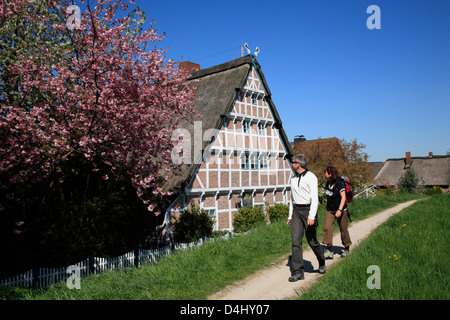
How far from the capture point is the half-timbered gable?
1672 cm

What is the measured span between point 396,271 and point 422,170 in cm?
5161

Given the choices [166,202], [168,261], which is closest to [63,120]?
[168,261]

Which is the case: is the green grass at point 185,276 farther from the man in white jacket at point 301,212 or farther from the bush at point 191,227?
the bush at point 191,227

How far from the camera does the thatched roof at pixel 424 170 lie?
4656cm

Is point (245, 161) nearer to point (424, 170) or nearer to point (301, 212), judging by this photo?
point (301, 212)

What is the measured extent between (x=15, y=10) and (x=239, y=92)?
12.2 meters

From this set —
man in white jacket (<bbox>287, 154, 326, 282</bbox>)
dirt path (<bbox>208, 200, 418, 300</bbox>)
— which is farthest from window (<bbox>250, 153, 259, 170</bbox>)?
man in white jacket (<bbox>287, 154, 326, 282</bbox>)

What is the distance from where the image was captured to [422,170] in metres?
48.8

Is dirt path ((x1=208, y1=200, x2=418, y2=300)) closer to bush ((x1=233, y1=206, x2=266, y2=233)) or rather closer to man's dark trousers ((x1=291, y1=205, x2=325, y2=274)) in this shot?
man's dark trousers ((x1=291, y1=205, x2=325, y2=274))

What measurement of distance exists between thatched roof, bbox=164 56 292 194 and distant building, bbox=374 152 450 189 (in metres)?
34.0

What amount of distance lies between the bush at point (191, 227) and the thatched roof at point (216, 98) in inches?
54.6

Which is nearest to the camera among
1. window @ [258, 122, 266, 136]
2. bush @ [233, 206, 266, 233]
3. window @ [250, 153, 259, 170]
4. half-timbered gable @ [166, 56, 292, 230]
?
half-timbered gable @ [166, 56, 292, 230]
